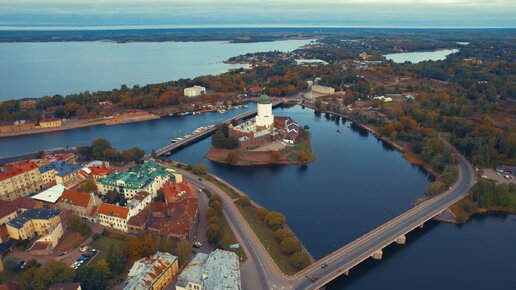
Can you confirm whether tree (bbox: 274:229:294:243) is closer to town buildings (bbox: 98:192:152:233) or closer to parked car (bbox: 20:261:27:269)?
town buildings (bbox: 98:192:152:233)

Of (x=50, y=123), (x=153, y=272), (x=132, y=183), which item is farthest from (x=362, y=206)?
(x=50, y=123)

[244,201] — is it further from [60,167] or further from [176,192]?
[60,167]

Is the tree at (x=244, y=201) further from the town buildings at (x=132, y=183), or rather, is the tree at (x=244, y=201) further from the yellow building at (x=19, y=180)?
the yellow building at (x=19, y=180)

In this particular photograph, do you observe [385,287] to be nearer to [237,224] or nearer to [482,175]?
[237,224]

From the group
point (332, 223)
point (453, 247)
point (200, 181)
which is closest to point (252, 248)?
point (332, 223)

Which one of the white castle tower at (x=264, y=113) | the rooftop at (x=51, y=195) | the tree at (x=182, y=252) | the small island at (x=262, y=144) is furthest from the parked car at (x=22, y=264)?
the white castle tower at (x=264, y=113)
